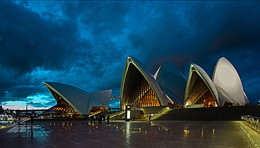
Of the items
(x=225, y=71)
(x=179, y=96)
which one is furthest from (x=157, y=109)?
(x=225, y=71)

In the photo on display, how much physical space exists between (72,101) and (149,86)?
53.3ft

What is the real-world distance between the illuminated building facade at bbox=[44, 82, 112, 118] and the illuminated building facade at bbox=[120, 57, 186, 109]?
6.32 meters

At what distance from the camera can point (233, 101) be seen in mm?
33188

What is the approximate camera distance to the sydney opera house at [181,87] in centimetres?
3266

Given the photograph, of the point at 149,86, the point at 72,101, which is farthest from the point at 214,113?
the point at 72,101

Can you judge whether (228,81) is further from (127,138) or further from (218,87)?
(127,138)

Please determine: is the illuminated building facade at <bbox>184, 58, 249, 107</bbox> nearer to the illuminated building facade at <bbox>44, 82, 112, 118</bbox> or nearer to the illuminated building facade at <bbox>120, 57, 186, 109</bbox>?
the illuminated building facade at <bbox>120, 57, 186, 109</bbox>

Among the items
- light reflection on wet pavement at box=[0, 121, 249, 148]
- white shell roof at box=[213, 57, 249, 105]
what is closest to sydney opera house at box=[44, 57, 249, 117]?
white shell roof at box=[213, 57, 249, 105]

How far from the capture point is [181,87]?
40719 millimetres

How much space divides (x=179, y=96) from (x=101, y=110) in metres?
17.8

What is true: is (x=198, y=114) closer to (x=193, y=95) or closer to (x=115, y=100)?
(x=193, y=95)

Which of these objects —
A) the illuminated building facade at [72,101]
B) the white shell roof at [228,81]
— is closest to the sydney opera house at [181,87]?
the white shell roof at [228,81]

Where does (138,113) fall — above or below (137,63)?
below

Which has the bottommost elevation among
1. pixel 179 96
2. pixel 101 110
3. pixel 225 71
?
pixel 101 110
